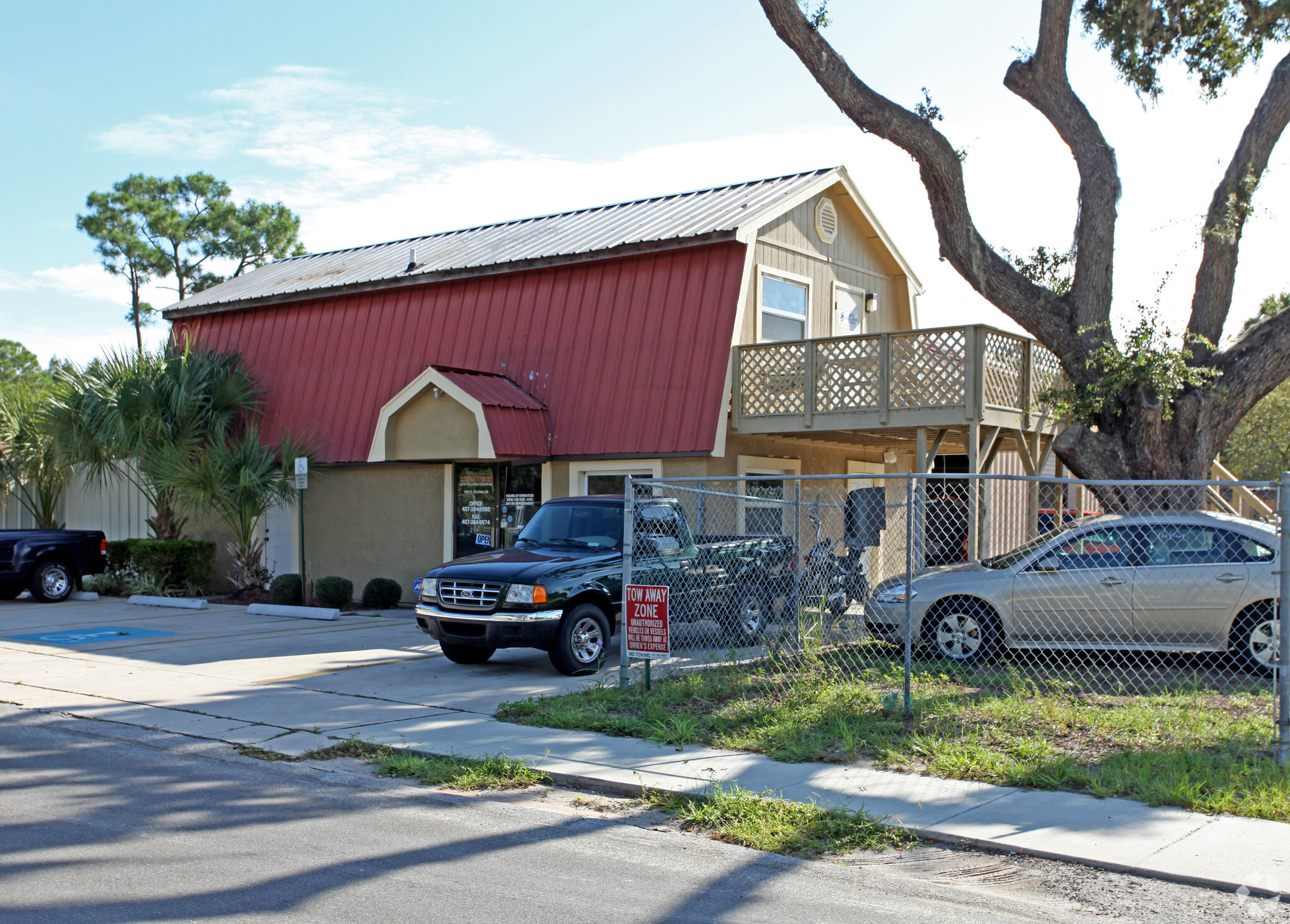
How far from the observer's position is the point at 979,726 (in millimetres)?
8289

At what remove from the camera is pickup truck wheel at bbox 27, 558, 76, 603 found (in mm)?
18875

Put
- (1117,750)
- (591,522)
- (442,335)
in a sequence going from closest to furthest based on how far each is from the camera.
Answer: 1. (1117,750)
2. (591,522)
3. (442,335)

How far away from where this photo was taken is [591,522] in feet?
40.1

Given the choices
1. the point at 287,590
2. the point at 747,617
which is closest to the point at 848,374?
the point at 747,617

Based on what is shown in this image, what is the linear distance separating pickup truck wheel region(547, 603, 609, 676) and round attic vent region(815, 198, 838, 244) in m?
10.8

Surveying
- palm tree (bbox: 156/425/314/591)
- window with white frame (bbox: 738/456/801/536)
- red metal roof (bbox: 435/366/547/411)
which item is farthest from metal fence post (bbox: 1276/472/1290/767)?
palm tree (bbox: 156/425/314/591)

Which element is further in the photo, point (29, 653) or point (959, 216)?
point (959, 216)

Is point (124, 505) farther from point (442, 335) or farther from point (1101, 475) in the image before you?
point (1101, 475)

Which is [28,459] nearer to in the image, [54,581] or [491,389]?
[54,581]

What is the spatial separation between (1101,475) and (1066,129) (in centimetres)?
432

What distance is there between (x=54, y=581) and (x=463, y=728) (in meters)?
13.6

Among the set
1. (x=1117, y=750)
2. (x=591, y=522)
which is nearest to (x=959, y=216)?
(x=591, y=522)

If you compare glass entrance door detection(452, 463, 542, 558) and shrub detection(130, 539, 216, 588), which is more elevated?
glass entrance door detection(452, 463, 542, 558)

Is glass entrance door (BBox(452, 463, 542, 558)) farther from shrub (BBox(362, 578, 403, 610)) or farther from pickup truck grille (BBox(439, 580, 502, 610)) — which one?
pickup truck grille (BBox(439, 580, 502, 610))
